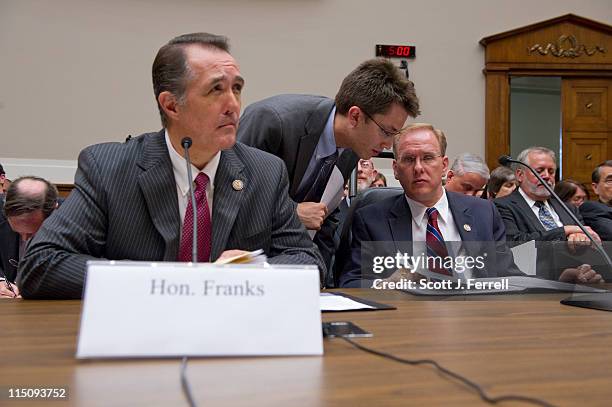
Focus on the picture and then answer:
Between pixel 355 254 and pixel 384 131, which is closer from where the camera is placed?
pixel 355 254

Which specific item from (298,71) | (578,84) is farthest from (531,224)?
(578,84)

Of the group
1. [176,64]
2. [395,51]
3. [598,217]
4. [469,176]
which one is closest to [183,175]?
[176,64]

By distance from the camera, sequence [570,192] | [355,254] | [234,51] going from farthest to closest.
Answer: [234,51] → [570,192] → [355,254]

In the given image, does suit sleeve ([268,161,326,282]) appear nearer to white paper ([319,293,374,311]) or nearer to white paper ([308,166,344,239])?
white paper ([319,293,374,311])

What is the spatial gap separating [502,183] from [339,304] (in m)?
3.36

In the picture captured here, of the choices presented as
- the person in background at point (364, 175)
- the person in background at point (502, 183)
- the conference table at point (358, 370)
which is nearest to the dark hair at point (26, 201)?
the conference table at point (358, 370)

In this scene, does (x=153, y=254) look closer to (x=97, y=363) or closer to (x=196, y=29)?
(x=97, y=363)

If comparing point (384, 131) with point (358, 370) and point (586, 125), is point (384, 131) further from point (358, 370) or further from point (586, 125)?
point (586, 125)

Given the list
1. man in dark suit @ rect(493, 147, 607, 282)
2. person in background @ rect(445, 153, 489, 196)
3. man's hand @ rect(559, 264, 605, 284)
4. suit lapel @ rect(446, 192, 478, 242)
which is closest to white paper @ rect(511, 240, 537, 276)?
man's hand @ rect(559, 264, 605, 284)

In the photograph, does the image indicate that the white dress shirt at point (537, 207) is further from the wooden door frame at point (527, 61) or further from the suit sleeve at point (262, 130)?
the wooden door frame at point (527, 61)

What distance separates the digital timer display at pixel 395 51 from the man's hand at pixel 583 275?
5.16 metres

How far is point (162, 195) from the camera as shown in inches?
58.9

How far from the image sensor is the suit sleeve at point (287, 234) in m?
1.63

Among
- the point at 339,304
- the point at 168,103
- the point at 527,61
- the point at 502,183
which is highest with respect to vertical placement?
the point at 527,61
